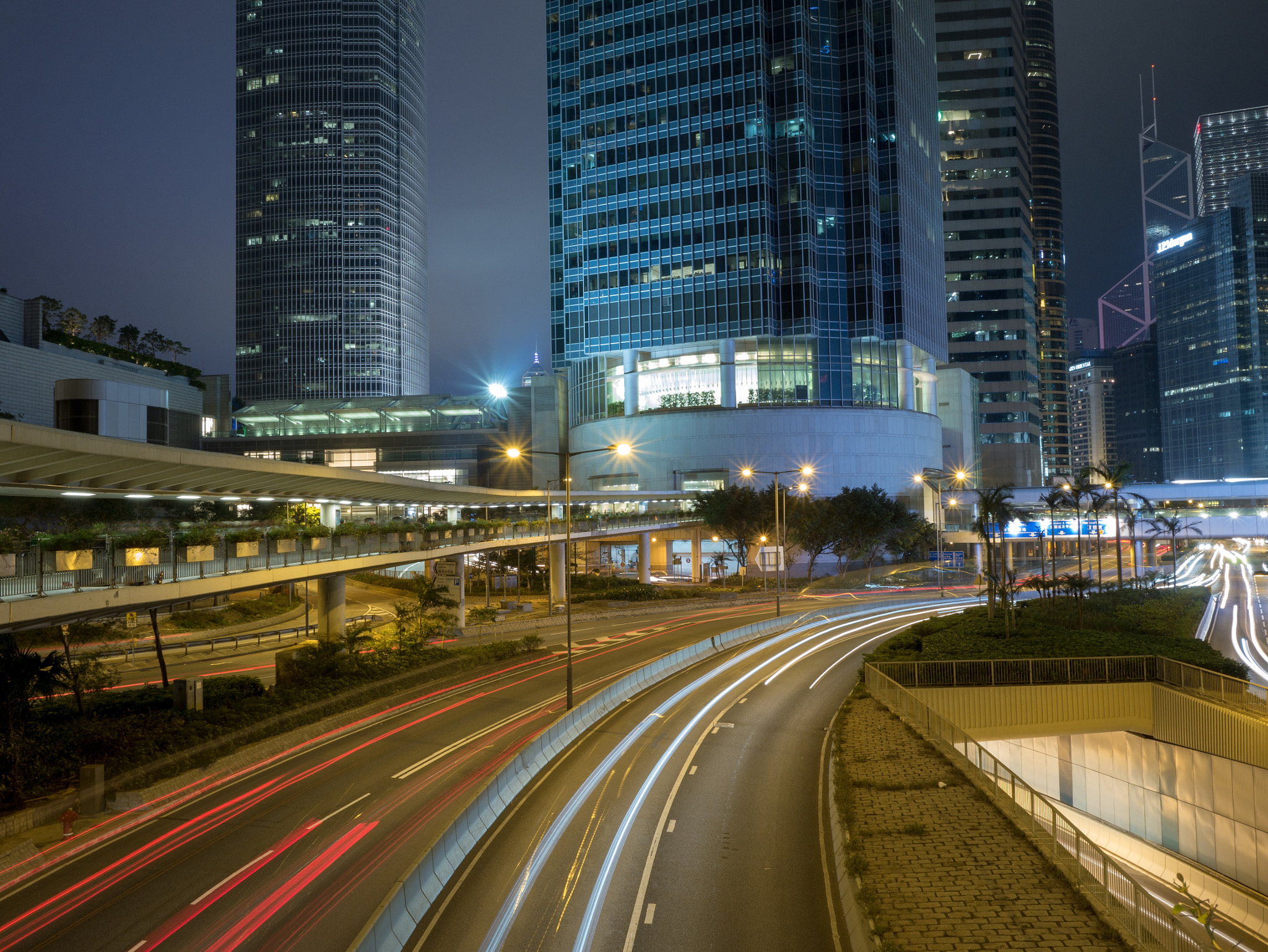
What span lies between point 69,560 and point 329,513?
94.0 feet

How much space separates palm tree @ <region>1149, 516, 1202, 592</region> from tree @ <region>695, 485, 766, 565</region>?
33281mm

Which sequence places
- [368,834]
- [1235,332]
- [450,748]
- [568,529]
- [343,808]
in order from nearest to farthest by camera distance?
1. [368,834]
2. [343,808]
3. [450,748]
4. [568,529]
5. [1235,332]

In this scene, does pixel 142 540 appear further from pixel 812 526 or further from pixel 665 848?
pixel 812 526

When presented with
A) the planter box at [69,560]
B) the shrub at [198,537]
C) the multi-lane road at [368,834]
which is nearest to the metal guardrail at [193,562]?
the planter box at [69,560]

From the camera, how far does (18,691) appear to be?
20109 millimetres

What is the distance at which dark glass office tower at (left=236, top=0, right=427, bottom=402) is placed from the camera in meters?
178

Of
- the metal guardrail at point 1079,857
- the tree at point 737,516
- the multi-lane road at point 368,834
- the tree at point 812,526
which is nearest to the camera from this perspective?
the metal guardrail at point 1079,857

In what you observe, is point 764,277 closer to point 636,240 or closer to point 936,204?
point 636,240

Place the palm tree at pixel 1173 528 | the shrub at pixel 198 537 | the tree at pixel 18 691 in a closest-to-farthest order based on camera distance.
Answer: the tree at pixel 18 691, the shrub at pixel 198 537, the palm tree at pixel 1173 528

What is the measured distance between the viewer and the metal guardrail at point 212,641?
1628 inches

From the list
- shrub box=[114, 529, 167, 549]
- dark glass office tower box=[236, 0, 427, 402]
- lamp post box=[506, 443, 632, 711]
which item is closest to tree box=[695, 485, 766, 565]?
lamp post box=[506, 443, 632, 711]

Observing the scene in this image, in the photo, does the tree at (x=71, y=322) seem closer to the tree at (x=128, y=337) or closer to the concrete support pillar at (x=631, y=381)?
the tree at (x=128, y=337)

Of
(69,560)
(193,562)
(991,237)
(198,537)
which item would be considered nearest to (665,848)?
(69,560)

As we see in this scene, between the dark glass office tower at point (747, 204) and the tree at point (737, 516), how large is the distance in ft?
83.3
